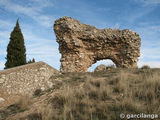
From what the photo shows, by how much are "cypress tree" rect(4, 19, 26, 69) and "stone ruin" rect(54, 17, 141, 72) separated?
4.79m

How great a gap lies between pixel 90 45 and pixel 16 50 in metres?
8.18

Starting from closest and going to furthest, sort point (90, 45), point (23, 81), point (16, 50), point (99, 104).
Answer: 1. point (99, 104)
2. point (23, 81)
3. point (90, 45)
4. point (16, 50)

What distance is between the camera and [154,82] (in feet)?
12.9

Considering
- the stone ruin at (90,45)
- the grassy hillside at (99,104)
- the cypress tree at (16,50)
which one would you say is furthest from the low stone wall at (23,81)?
the cypress tree at (16,50)

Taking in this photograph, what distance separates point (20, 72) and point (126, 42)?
36.5 feet

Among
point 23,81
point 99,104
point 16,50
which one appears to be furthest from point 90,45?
point 99,104

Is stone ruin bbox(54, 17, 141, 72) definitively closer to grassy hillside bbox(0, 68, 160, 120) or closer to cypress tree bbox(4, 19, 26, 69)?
cypress tree bbox(4, 19, 26, 69)

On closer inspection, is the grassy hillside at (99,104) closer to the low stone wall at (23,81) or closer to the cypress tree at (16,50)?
the low stone wall at (23,81)

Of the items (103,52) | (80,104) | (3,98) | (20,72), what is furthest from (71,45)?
(80,104)

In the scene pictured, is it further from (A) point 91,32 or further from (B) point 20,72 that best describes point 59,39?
(B) point 20,72

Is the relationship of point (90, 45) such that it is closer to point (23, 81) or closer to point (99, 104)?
point (23, 81)

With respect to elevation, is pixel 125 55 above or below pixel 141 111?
above

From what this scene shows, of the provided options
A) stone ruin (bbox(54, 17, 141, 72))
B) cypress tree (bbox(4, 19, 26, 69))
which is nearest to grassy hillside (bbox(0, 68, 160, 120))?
stone ruin (bbox(54, 17, 141, 72))

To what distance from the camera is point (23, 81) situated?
6.51 metres
